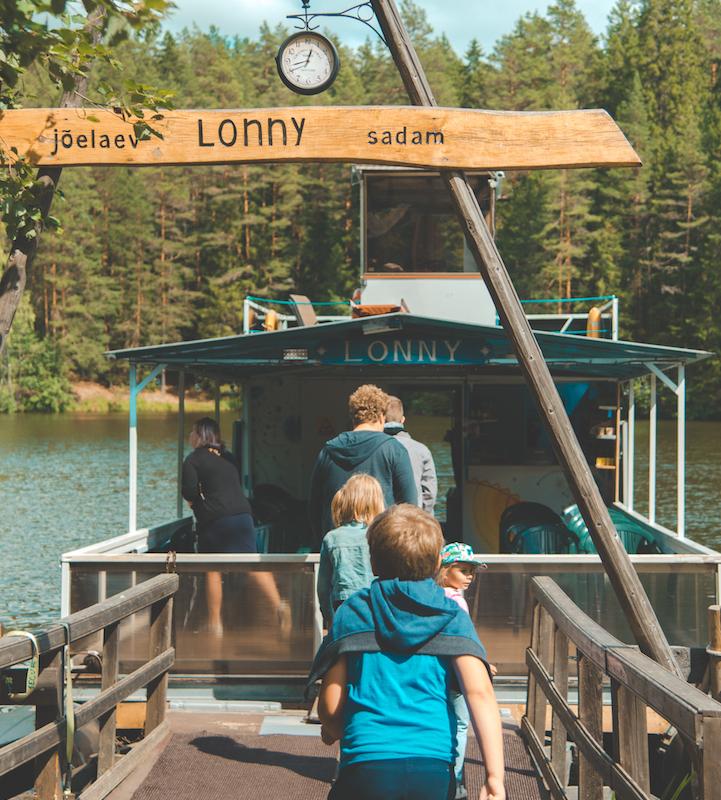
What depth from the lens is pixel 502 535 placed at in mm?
11180

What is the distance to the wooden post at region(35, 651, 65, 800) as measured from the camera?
16.1ft

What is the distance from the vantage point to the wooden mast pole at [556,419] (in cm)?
623

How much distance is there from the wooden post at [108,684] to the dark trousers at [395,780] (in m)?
2.78

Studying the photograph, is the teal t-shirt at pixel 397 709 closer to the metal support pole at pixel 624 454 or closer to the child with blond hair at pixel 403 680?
the child with blond hair at pixel 403 680

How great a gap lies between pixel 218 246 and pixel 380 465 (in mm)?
74058

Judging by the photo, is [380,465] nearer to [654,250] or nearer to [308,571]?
[308,571]

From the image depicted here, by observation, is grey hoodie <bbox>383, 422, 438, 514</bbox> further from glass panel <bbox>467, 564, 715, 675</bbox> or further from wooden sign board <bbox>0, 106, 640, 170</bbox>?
wooden sign board <bbox>0, 106, 640, 170</bbox>

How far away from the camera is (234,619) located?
7.66 meters

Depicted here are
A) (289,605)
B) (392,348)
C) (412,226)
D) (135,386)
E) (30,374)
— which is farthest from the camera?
(30,374)

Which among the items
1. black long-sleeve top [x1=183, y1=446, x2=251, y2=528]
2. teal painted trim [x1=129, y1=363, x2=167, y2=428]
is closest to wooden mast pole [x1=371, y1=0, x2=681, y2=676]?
black long-sleeve top [x1=183, y1=446, x2=251, y2=528]

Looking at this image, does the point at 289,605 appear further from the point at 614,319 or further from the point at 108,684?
the point at 614,319

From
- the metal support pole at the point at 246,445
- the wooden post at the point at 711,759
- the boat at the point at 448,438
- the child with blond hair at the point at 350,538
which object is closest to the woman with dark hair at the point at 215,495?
the boat at the point at 448,438

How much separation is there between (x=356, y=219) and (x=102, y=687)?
71.6m

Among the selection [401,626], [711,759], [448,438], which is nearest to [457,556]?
[401,626]
